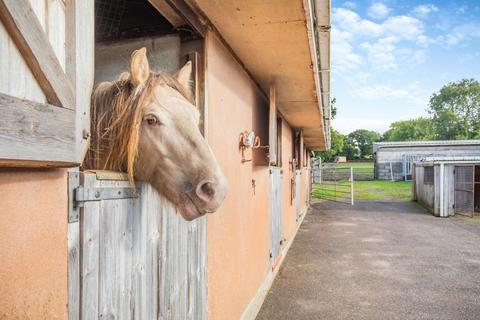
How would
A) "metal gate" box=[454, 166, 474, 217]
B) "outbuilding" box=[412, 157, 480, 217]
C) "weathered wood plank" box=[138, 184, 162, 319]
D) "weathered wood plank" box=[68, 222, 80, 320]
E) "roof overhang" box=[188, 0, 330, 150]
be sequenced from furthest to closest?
"metal gate" box=[454, 166, 474, 217], "outbuilding" box=[412, 157, 480, 217], "roof overhang" box=[188, 0, 330, 150], "weathered wood plank" box=[138, 184, 162, 319], "weathered wood plank" box=[68, 222, 80, 320]

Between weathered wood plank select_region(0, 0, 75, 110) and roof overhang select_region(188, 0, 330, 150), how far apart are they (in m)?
1.47

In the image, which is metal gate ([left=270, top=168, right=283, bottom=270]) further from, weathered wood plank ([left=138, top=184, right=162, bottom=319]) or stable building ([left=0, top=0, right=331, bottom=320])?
weathered wood plank ([left=138, top=184, right=162, bottom=319])

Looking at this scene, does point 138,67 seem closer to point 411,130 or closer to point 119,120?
point 119,120

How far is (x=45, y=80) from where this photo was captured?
3.14 feet

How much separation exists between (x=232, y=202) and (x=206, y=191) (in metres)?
1.78

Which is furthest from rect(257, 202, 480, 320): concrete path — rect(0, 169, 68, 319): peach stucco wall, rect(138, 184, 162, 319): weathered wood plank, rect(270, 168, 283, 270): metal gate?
rect(0, 169, 68, 319): peach stucco wall

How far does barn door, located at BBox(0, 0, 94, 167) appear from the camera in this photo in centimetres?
84

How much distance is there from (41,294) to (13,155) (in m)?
0.47

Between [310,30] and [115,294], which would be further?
[310,30]

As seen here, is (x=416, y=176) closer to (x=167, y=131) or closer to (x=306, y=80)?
(x=306, y=80)

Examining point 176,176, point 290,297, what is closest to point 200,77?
point 176,176

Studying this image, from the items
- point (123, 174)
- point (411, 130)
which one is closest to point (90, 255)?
point (123, 174)

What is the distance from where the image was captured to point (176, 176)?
159cm

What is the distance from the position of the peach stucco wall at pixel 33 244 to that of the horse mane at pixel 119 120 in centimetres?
46
